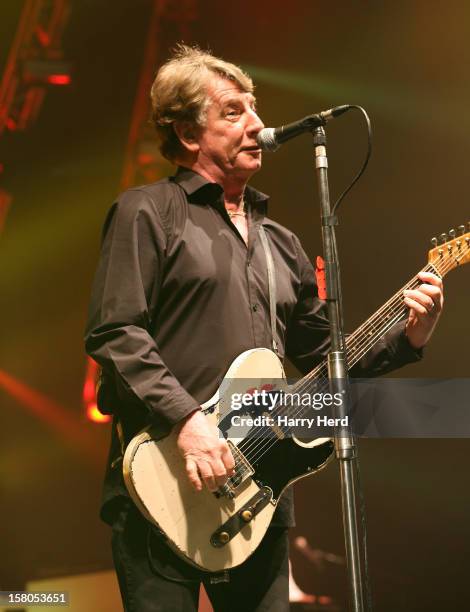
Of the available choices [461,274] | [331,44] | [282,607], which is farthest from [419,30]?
[282,607]

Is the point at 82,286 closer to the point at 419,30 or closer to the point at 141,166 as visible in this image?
the point at 141,166

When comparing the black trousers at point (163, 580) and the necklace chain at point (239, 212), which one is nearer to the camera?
the black trousers at point (163, 580)

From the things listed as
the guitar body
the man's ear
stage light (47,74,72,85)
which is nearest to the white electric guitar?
the guitar body

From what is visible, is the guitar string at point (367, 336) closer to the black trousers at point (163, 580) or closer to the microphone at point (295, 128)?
the black trousers at point (163, 580)

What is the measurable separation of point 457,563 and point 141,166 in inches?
87.4

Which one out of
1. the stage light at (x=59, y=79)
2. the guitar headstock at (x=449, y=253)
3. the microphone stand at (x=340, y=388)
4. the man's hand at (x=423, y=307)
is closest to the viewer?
the microphone stand at (x=340, y=388)

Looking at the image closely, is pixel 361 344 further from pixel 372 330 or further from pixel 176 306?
pixel 176 306

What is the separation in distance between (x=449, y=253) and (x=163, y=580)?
127cm

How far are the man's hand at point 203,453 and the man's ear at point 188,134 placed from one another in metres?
0.88

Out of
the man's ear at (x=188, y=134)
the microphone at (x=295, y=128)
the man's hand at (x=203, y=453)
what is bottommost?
the man's hand at (x=203, y=453)

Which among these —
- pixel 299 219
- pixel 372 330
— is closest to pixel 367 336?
pixel 372 330

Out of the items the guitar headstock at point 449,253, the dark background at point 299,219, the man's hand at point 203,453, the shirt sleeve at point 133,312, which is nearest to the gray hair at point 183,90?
the shirt sleeve at point 133,312

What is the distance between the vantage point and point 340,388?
1649mm

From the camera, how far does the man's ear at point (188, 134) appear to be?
7.16 feet
